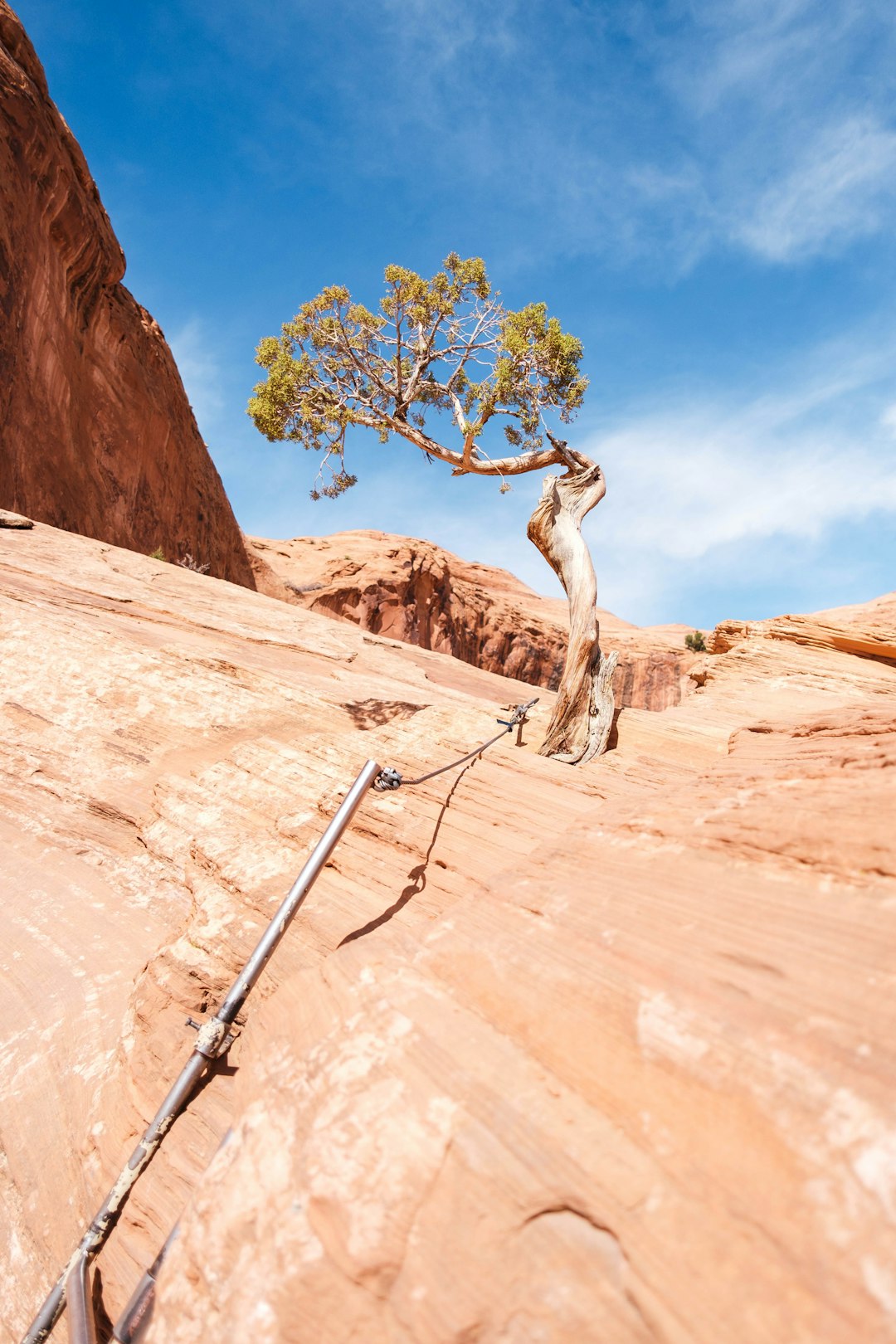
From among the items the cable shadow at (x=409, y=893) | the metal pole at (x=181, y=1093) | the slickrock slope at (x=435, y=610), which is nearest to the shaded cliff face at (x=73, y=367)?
the slickrock slope at (x=435, y=610)

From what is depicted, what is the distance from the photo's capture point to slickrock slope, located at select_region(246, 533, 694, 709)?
107 ft

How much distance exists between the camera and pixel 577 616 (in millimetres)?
8453

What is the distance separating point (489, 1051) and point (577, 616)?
6.54 metres

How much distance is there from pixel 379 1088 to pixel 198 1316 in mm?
930

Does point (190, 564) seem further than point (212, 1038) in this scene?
Yes

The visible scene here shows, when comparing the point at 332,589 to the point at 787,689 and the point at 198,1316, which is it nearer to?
the point at 787,689

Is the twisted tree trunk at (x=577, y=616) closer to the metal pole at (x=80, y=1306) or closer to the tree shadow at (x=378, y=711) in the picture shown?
the tree shadow at (x=378, y=711)

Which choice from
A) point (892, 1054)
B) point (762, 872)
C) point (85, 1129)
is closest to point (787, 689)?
point (762, 872)

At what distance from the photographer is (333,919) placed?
4.39 metres

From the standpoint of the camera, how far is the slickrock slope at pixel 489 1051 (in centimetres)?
184

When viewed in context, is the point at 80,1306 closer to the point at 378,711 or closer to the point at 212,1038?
the point at 212,1038

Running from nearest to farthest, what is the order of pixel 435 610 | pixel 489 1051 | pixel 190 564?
1. pixel 489 1051
2. pixel 190 564
3. pixel 435 610

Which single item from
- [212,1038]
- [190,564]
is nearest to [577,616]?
[212,1038]

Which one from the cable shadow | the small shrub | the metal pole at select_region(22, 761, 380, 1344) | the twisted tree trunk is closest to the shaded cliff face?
the small shrub
